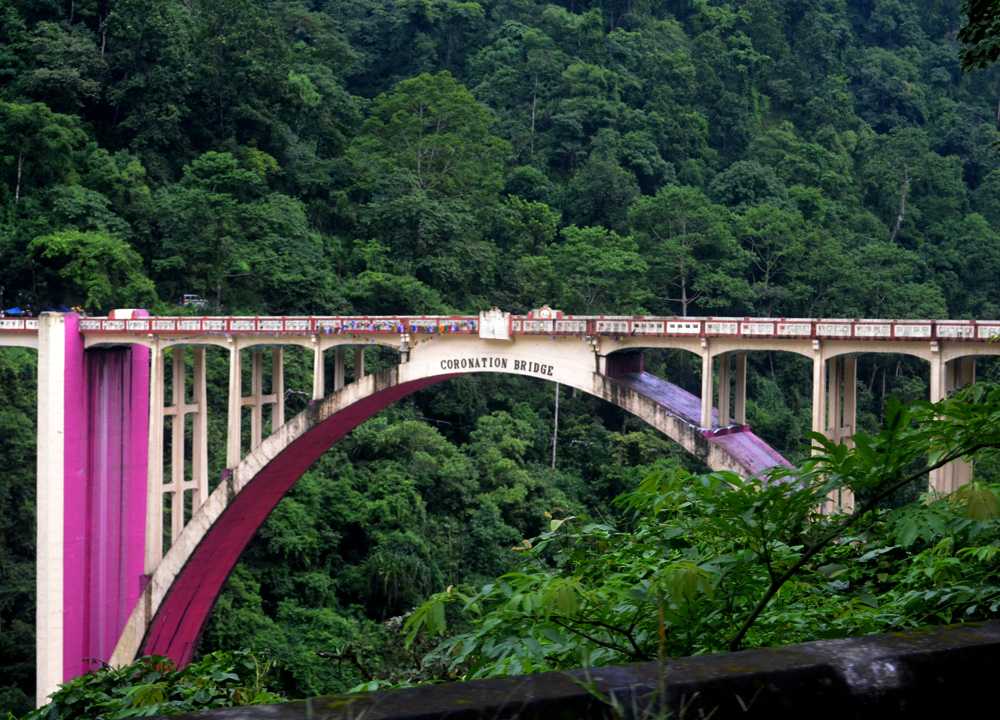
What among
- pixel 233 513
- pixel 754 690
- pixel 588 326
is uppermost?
pixel 588 326

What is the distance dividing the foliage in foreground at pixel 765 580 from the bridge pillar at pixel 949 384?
28.9ft

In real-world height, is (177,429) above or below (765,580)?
above

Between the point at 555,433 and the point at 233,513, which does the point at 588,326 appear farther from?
the point at 555,433

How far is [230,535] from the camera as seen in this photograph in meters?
22.5

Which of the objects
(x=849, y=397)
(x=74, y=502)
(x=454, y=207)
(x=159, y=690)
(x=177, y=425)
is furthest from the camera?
(x=454, y=207)

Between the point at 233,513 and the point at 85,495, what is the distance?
2403 millimetres

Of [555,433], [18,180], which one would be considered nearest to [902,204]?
[555,433]

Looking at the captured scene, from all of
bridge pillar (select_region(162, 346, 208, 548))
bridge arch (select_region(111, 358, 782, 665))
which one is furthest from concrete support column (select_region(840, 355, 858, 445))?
bridge pillar (select_region(162, 346, 208, 548))

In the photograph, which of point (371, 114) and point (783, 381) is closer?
point (783, 381)

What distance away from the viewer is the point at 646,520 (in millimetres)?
5523

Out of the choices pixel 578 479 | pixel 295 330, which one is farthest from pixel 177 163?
pixel 295 330

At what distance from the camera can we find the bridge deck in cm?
1633

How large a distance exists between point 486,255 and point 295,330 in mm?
17010

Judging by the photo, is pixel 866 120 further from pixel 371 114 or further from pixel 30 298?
pixel 30 298
